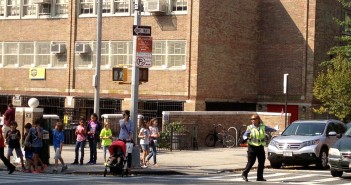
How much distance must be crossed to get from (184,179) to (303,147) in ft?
19.7

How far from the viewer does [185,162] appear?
29.4 m

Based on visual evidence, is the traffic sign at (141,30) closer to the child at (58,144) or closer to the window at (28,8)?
the child at (58,144)

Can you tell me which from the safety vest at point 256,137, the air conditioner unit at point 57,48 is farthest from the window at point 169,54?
the safety vest at point 256,137

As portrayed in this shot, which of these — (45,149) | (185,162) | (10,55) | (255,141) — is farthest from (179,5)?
(255,141)

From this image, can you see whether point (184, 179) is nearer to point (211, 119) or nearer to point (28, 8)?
point (211, 119)

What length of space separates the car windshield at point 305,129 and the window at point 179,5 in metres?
14.7

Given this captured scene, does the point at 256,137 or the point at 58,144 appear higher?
the point at 256,137

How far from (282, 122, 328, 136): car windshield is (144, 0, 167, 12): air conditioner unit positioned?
1482cm

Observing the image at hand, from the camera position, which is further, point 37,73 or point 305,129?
point 37,73

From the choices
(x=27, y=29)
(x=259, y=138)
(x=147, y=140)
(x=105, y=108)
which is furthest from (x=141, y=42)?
(x=27, y=29)

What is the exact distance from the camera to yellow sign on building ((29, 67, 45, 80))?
46938mm

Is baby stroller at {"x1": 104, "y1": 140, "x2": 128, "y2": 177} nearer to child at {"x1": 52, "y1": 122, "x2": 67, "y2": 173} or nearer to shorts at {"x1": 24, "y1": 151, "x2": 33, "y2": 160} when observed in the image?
child at {"x1": 52, "y1": 122, "x2": 67, "y2": 173}

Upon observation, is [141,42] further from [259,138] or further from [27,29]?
[27,29]

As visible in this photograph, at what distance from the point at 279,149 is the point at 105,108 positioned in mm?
18899
